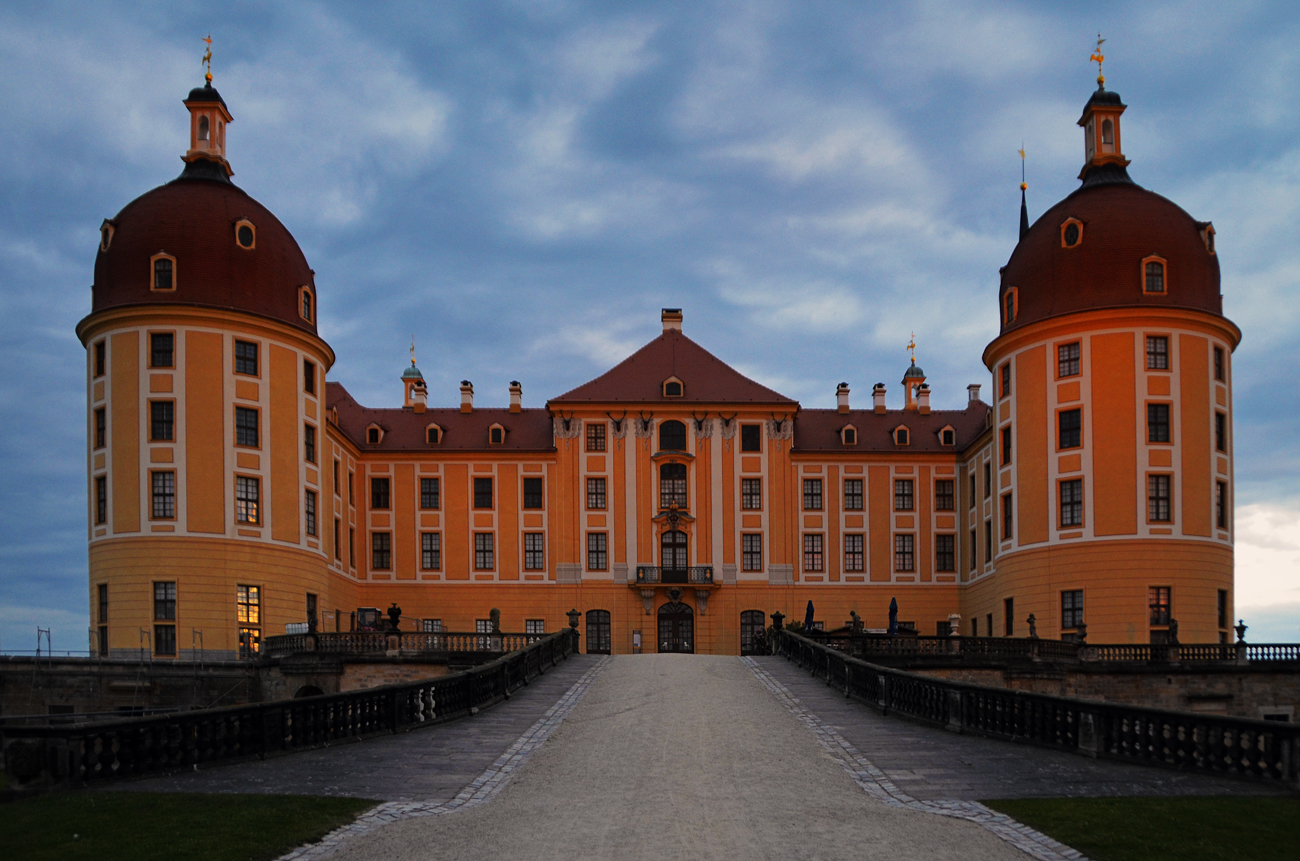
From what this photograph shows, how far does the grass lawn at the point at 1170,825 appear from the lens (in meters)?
11.5

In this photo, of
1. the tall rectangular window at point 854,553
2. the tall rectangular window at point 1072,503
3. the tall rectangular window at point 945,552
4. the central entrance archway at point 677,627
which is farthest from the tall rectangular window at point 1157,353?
the central entrance archway at point 677,627

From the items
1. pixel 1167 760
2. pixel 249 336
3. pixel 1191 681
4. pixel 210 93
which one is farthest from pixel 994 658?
pixel 210 93

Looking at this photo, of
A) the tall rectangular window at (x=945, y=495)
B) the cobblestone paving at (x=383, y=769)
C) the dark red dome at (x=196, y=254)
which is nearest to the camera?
the cobblestone paving at (x=383, y=769)

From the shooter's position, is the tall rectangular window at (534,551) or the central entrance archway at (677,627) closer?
the central entrance archway at (677,627)

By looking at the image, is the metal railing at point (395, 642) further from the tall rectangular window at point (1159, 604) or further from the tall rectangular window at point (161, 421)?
the tall rectangular window at point (1159, 604)

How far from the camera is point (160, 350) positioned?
4412 cm

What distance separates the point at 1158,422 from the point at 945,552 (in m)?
16.8

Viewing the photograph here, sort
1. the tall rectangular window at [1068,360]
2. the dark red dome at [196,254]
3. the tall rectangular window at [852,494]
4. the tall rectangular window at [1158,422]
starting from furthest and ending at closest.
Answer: the tall rectangular window at [852,494] < the tall rectangular window at [1068,360] < the tall rectangular window at [1158,422] < the dark red dome at [196,254]

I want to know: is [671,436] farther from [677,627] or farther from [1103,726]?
[1103,726]

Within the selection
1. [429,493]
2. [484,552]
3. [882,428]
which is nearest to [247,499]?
[429,493]

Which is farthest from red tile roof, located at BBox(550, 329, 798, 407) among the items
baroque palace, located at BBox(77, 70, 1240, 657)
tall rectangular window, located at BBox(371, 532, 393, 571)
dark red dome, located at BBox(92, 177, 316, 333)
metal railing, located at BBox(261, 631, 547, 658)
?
metal railing, located at BBox(261, 631, 547, 658)

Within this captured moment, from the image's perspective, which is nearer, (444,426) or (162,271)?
(162,271)

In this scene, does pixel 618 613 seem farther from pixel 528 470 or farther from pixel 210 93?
pixel 210 93

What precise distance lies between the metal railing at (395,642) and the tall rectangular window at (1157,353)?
24647 millimetres
